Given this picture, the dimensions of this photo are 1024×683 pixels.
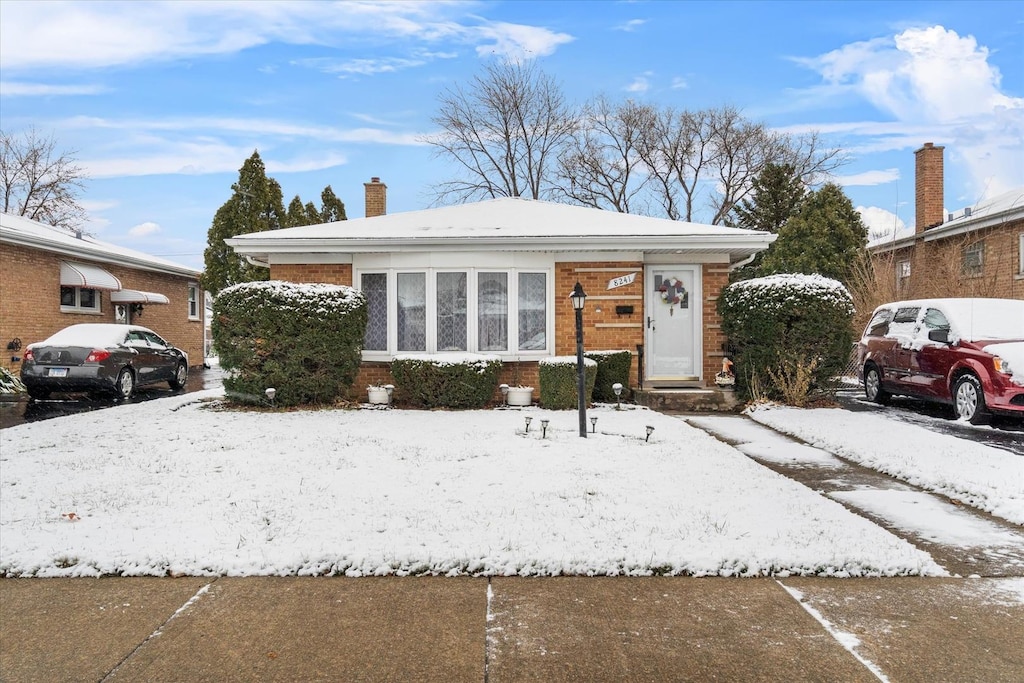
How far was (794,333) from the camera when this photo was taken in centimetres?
1108

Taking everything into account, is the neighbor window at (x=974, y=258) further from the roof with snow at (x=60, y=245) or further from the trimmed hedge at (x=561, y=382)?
the roof with snow at (x=60, y=245)

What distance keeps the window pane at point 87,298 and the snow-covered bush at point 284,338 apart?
35.1 feet

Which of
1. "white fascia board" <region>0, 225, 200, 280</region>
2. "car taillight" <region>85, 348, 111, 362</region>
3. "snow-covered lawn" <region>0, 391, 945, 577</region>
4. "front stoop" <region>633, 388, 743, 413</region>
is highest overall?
"white fascia board" <region>0, 225, 200, 280</region>

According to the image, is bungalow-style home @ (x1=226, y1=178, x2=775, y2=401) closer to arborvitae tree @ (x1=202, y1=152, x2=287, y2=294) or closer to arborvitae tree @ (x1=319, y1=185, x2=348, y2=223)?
arborvitae tree @ (x1=202, y1=152, x2=287, y2=294)

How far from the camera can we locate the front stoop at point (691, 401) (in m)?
11.6

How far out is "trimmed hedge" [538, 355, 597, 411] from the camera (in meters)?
11.0

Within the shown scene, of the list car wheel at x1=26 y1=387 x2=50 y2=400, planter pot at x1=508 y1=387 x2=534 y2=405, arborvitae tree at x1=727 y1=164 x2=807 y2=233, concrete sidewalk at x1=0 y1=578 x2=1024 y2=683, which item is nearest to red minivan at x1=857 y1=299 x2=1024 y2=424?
planter pot at x1=508 y1=387 x2=534 y2=405

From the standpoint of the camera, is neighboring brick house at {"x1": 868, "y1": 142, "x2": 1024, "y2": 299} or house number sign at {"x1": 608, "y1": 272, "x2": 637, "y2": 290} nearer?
house number sign at {"x1": 608, "y1": 272, "x2": 637, "y2": 290}

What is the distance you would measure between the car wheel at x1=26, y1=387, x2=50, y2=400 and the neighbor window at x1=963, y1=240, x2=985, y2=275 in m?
23.4

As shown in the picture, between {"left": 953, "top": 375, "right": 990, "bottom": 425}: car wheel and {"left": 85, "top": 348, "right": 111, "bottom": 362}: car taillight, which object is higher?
{"left": 85, "top": 348, "right": 111, "bottom": 362}: car taillight

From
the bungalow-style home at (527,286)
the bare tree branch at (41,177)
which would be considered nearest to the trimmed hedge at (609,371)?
the bungalow-style home at (527,286)

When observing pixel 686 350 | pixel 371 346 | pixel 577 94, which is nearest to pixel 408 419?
pixel 371 346

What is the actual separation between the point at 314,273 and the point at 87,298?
36.0 ft

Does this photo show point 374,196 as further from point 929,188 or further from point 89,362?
point 929,188
